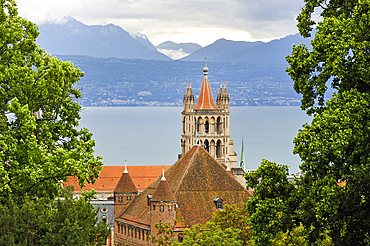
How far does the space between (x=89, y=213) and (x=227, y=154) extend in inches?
2609

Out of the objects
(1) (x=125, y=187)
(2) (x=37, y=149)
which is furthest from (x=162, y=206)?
(2) (x=37, y=149)

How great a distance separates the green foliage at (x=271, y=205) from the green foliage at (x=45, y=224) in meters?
6.43

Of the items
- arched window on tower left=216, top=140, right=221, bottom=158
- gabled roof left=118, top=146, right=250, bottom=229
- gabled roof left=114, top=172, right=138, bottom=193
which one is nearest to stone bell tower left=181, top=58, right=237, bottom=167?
arched window on tower left=216, top=140, right=221, bottom=158

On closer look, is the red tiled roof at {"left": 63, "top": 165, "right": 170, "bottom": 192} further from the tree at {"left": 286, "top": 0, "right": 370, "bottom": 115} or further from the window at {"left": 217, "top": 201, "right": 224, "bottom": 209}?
the tree at {"left": 286, "top": 0, "right": 370, "bottom": 115}

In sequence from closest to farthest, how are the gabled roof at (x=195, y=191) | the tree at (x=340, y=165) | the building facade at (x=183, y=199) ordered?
the tree at (x=340, y=165), the building facade at (x=183, y=199), the gabled roof at (x=195, y=191)

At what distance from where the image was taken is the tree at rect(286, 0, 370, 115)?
21297 millimetres

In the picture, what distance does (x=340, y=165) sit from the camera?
68.7 ft

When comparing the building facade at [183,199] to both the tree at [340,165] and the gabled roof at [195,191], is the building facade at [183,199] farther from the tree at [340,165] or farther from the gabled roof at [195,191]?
the tree at [340,165]

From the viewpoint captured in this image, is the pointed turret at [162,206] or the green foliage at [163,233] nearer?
the green foliage at [163,233]

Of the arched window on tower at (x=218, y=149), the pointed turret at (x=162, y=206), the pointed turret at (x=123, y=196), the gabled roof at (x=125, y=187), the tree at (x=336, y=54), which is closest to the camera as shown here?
the tree at (x=336, y=54)

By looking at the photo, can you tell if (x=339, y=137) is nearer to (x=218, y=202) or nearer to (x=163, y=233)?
(x=163, y=233)

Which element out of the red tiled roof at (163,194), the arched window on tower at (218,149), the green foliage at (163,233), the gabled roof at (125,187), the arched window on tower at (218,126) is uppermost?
the arched window on tower at (218,126)

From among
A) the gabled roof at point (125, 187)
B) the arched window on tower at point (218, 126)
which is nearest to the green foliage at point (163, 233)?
the gabled roof at point (125, 187)

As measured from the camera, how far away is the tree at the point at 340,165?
20.3 m
